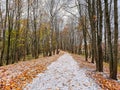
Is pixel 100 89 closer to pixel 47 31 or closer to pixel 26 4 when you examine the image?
pixel 26 4

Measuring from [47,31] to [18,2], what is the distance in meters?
22.5

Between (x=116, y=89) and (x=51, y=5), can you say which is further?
(x=51, y=5)

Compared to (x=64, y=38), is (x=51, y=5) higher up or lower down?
higher up

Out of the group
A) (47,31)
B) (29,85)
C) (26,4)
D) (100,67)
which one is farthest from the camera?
(47,31)

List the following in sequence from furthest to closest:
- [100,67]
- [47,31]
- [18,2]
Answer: [47,31] < [18,2] < [100,67]

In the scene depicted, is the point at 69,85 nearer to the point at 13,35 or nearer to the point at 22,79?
the point at 22,79

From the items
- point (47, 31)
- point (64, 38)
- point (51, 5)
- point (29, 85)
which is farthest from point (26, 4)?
point (64, 38)

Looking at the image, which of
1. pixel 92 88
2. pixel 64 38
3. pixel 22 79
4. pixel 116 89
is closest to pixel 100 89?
pixel 92 88

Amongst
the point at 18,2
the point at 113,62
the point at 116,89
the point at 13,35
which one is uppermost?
the point at 18,2

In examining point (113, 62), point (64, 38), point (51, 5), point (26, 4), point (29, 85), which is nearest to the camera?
point (29, 85)

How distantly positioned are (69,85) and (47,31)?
42.7m

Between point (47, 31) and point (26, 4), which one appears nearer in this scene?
point (26, 4)

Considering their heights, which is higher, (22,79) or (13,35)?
(13,35)

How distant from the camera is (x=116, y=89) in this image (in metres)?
8.84
